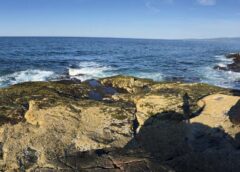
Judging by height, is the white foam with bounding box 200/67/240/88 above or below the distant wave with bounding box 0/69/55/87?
above

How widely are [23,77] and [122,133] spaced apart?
90.7 ft

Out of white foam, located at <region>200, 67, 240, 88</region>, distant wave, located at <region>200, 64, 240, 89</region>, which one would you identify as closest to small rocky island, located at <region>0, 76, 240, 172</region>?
distant wave, located at <region>200, 64, 240, 89</region>

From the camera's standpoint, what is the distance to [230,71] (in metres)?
41.0

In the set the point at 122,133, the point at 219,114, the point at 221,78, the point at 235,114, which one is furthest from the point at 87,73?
the point at 235,114

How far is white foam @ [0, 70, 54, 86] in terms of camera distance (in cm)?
3150

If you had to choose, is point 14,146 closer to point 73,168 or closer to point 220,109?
point 73,168

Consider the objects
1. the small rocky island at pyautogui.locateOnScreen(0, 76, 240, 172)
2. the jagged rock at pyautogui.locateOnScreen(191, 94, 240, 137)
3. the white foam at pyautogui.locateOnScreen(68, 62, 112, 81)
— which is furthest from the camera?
the white foam at pyautogui.locateOnScreen(68, 62, 112, 81)

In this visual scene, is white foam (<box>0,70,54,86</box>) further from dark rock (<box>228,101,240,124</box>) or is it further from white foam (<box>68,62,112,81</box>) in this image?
dark rock (<box>228,101,240,124</box>)

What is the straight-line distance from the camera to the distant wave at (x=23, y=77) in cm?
3150

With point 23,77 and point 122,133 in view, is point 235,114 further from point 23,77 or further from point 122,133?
point 23,77

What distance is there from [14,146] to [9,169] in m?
0.87

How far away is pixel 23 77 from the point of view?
34.8 metres

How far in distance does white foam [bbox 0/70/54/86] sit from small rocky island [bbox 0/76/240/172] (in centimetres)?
2032

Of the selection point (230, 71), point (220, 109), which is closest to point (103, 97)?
point (220, 109)
